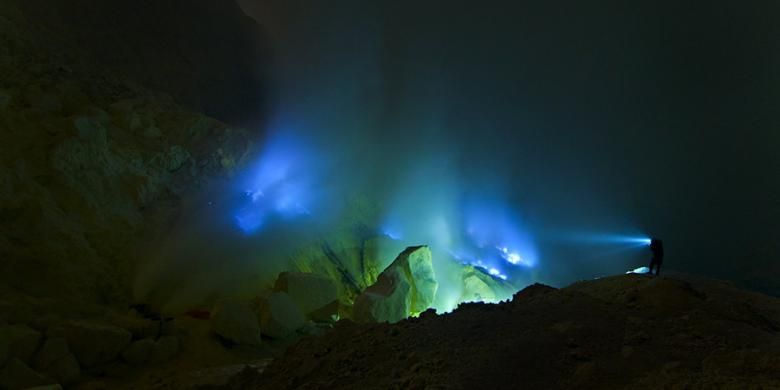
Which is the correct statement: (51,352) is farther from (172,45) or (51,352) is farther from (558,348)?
(172,45)

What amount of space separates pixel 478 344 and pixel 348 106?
2080cm

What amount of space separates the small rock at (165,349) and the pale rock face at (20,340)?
1756mm

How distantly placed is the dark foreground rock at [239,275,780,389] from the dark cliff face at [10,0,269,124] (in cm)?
1393

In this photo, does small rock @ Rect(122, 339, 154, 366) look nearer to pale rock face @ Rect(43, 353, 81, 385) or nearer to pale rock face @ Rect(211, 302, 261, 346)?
pale rock face @ Rect(43, 353, 81, 385)

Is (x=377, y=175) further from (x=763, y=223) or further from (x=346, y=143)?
(x=763, y=223)

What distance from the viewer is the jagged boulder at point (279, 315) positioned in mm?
9820

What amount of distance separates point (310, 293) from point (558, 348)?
8907 mm

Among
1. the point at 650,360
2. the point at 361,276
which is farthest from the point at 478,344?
the point at 361,276

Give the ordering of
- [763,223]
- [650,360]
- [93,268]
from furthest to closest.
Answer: [763,223] → [93,268] → [650,360]

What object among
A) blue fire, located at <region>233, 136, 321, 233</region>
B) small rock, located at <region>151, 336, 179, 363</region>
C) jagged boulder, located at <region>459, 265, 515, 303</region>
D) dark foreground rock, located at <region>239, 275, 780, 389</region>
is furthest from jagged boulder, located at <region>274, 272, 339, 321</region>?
dark foreground rock, located at <region>239, 275, 780, 389</region>

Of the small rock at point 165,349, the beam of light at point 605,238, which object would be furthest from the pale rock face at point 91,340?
the beam of light at point 605,238

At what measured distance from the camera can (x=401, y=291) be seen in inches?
512

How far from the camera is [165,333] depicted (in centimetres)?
853

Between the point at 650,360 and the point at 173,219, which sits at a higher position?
the point at 173,219
